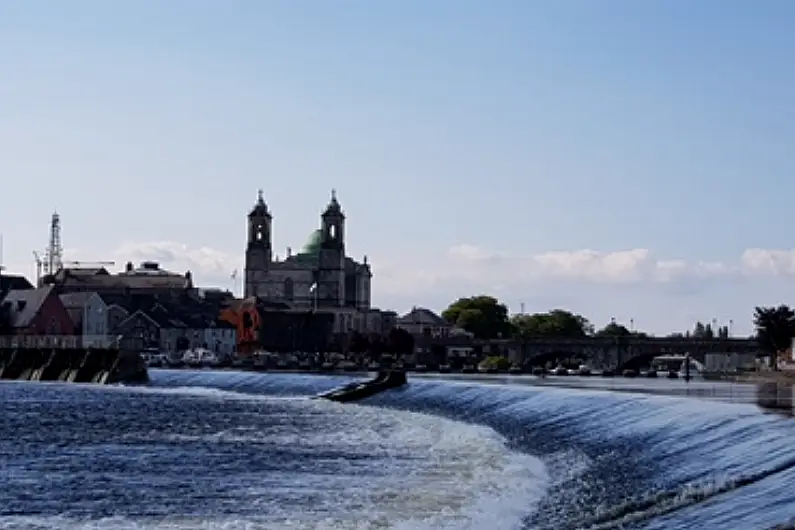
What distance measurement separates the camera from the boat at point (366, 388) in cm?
12725

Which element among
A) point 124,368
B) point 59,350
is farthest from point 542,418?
point 59,350

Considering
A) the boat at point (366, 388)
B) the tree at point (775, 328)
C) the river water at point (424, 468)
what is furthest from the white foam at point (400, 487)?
the tree at point (775, 328)

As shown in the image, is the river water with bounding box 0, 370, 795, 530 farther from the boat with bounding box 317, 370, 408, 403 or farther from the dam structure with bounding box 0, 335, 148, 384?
the dam structure with bounding box 0, 335, 148, 384

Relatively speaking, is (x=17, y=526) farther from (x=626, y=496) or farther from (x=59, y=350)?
(x=59, y=350)

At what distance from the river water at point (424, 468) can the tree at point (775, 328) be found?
81.8 meters

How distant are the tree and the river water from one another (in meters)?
81.8

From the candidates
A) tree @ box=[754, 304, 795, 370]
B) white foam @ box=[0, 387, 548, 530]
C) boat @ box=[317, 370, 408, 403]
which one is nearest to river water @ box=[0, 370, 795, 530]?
white foam @ box=[0, 387, 548, 530]

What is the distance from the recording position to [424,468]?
2333 inches

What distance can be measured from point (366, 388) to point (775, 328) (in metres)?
63.1

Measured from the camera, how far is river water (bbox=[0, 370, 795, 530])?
1641 inches

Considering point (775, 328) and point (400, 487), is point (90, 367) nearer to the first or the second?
point (775, 328)

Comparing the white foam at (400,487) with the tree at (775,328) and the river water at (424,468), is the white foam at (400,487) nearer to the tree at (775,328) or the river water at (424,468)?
the river water at (424,468)

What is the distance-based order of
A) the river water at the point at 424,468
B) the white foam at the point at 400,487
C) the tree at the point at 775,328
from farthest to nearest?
the tree at the point at 775,328 < the white foam at the point at 400,487 < the river water at the point at 424,468

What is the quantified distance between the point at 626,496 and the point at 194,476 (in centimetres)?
1862
